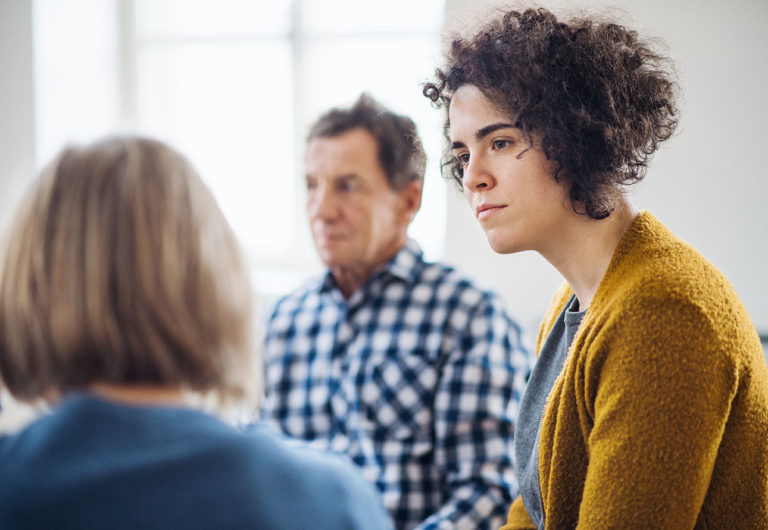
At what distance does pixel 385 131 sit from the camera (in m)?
1.59

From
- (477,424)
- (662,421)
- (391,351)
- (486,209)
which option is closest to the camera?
(662,421)

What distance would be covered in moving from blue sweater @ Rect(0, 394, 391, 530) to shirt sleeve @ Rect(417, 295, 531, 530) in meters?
0.79

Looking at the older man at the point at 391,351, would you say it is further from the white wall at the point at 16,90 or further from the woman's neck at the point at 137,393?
the white wall at the point at 16,90

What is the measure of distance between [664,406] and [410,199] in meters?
0.98

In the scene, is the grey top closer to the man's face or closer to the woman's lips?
the woman's lips

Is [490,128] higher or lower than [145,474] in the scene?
higher

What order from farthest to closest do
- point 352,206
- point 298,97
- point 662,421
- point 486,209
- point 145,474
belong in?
1. point 298,97
2. point 352,206
3. point 486,209
4. point 662,421
5. point 145,474

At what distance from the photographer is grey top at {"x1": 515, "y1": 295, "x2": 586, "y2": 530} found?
3.28ft

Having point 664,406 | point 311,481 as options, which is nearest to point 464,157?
point 664,406

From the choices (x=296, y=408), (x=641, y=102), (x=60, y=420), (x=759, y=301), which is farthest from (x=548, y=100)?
(x=759, y=301)

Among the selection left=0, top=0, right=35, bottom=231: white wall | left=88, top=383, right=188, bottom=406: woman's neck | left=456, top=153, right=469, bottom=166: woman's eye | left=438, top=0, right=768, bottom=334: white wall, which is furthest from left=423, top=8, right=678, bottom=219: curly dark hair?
left=0, top=0, right=35, bottom=231: white wall

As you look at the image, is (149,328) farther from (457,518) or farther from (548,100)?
(457,518)

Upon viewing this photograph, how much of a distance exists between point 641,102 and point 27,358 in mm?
868

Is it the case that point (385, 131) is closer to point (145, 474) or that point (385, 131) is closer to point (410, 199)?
point (410, 199)
